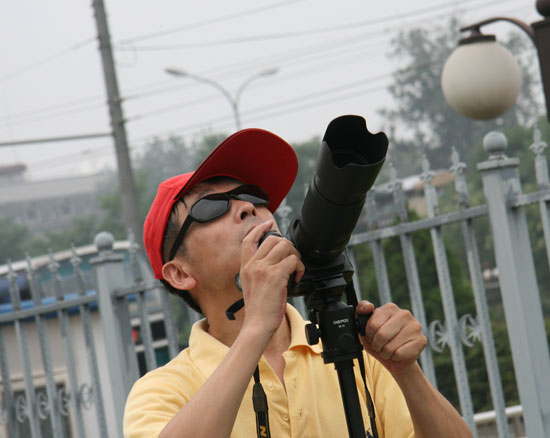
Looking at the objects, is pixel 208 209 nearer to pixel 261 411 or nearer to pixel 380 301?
pixel 261 411

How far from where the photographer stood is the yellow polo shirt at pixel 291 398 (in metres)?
1.77

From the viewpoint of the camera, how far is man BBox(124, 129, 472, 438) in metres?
1.60

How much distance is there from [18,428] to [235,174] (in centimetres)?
256

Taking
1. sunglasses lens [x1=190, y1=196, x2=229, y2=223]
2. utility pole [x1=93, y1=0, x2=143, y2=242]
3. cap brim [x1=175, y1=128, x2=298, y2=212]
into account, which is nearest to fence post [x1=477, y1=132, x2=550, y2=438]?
cap brim [x1=175, y1=128, x2=298, y2=212]

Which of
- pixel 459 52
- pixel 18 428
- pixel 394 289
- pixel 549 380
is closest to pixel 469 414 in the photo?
pixel 549 380

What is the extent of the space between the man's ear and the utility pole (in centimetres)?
965

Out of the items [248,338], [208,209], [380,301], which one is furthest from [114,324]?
[248,338]

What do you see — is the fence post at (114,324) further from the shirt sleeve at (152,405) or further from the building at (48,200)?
the building at (48,200)

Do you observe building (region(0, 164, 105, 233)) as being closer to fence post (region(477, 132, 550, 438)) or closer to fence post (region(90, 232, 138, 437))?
fence post (region(90, 232, 138, 437))

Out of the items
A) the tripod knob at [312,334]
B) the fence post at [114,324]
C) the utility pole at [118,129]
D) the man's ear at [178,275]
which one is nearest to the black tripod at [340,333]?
the tripod knob at [312,334]

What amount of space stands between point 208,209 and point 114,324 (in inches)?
72.8

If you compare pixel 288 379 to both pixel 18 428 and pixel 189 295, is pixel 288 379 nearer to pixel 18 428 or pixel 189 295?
pixel 189 295

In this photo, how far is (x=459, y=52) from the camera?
5637mm

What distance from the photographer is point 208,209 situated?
192 centimetres
